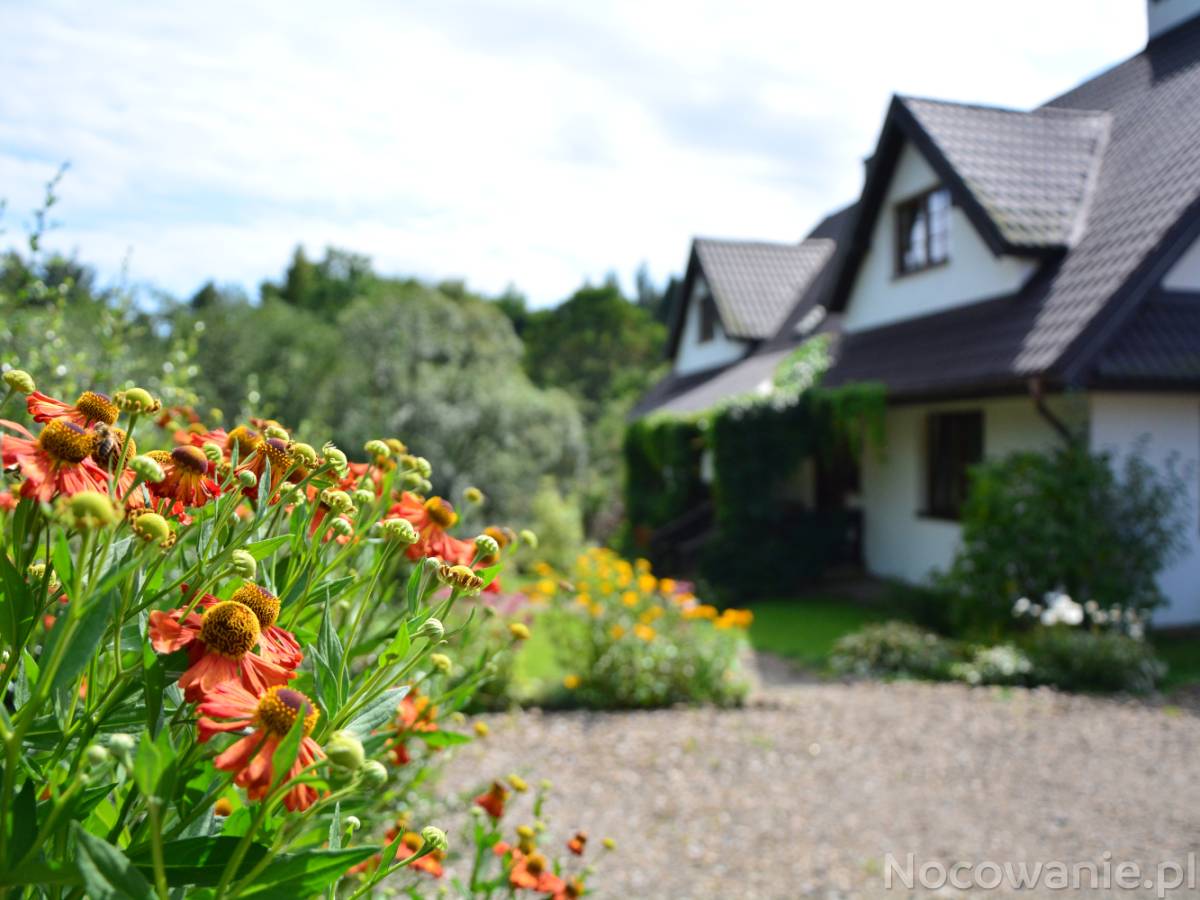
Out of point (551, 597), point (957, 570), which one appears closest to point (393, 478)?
point (551, 597)

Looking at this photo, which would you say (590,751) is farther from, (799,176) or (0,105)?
(799,176)

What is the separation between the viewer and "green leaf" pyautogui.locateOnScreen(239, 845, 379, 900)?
2.32 feet

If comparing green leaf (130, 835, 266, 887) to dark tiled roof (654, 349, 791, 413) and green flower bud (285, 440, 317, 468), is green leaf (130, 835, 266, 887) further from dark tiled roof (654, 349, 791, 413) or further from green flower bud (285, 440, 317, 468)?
dark tiled roof (654, 349, 791, 413)

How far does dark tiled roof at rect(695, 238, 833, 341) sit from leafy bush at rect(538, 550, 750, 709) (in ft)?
31.6

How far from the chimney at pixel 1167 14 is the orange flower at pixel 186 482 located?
1413cm

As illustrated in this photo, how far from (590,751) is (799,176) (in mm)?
13103

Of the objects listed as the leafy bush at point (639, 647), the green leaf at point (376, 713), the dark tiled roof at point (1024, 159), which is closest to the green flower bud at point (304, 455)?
the green leaf at point (376, 713)

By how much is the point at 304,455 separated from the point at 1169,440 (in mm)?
9607

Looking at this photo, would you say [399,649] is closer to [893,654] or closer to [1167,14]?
[893,654]

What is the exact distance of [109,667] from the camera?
3.00 feet

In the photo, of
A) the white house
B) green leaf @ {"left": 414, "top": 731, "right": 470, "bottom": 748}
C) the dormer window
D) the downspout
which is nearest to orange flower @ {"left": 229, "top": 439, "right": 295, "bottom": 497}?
green leaf @ {"left": 414, "top": 731, "right": 470, "bottom": 748}

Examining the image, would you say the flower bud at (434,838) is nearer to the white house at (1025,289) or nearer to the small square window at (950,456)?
the white house at (1025,289)

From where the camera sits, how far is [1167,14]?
1191 centimetres

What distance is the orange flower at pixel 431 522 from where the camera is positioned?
4.30 ft
